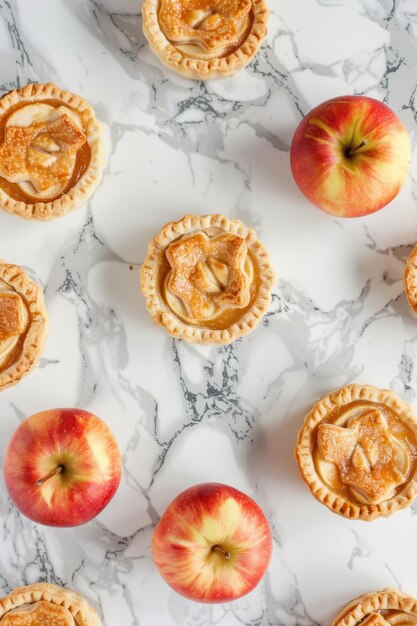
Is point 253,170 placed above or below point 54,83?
below

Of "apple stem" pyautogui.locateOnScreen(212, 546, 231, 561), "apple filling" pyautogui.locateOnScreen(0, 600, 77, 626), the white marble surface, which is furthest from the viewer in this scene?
the white marble surface

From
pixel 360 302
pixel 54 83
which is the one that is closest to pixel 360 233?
pixel 360 302

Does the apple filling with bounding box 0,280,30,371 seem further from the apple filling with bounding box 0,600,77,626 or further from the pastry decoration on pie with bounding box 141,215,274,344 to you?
the apple filling with bounding box 0,600,77,626

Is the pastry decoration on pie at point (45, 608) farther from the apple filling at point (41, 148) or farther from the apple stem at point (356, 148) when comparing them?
the apple stem at point (356, 148)

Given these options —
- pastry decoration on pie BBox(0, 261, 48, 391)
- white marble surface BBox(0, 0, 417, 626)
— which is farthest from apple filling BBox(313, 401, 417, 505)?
pastry decoration on pie BBox(0, 261, 48, 391)

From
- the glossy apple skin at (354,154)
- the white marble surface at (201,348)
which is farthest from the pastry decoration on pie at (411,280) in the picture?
the glossy apple skin at (354,154)

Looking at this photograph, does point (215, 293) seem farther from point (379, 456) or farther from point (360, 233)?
point (379, 456)

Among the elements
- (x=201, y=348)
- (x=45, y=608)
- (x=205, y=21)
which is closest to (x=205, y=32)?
(x=205, y=21)
